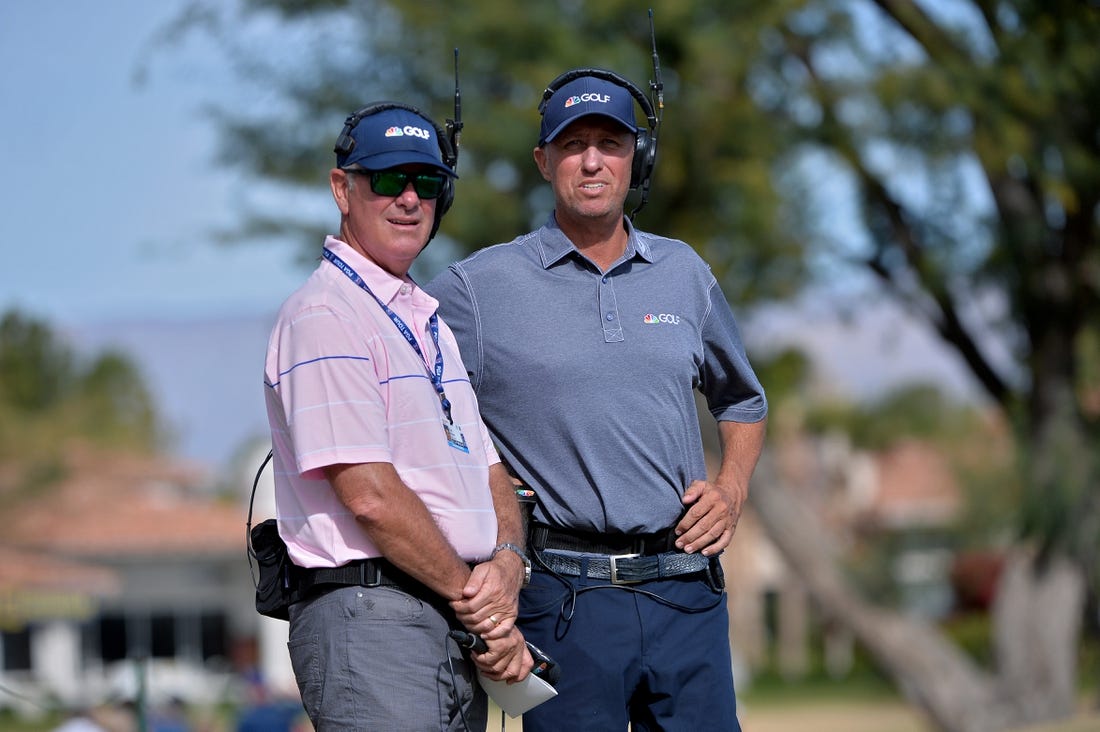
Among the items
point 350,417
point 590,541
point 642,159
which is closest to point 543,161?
point 642,159

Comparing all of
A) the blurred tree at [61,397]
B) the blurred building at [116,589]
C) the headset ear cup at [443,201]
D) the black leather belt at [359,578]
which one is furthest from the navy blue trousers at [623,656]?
the blurred tree at [61,397]

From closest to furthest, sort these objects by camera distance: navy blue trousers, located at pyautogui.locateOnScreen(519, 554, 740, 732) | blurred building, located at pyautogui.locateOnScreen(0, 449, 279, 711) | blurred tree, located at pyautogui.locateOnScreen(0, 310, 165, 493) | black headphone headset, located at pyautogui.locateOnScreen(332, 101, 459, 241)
→ black headphone headset, located at pyautogui.locateOnScreen(332, 101, 459, 241) → navy blue trousers, located at pyautogui.locateOnScreen(519, 554, 740, 732) → blurred building, located at pyautogui.locateOnScreen(0, 449, 279, 711) → blurred tree, located at pyautogui.locateOnScreen(0, 310, 165, 493)

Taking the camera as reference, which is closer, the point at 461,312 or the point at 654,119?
the point at 461,312

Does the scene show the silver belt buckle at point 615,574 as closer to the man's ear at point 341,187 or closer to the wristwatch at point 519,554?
the wristwatch at point 519,554

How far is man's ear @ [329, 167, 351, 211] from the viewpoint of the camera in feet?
12.0

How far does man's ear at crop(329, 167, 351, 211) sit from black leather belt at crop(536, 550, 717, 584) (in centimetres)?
100

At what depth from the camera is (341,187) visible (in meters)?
3.67

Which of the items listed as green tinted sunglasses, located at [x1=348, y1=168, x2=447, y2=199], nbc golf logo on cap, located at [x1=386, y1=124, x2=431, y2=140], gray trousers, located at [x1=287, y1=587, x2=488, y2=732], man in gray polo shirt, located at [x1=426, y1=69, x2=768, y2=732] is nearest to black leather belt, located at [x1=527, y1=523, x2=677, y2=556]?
man in gray polo shirt, located at [x1=426, y1=69, x2=768, y2=732]

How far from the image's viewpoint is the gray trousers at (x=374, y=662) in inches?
132

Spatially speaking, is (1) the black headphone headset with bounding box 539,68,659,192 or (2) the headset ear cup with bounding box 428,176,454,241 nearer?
(2) the headset ear cup with bounding box 428,176,454,241

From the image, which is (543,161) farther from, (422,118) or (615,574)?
(615,574)

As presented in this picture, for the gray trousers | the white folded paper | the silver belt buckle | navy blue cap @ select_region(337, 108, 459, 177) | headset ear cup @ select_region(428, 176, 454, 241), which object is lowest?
the white folded paper

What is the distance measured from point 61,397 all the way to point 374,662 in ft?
253

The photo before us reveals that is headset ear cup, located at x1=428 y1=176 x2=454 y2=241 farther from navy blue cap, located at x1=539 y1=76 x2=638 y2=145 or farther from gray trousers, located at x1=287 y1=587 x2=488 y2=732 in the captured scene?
gray trousers, located at x1=287 y1=587 x2=488 y2=732
